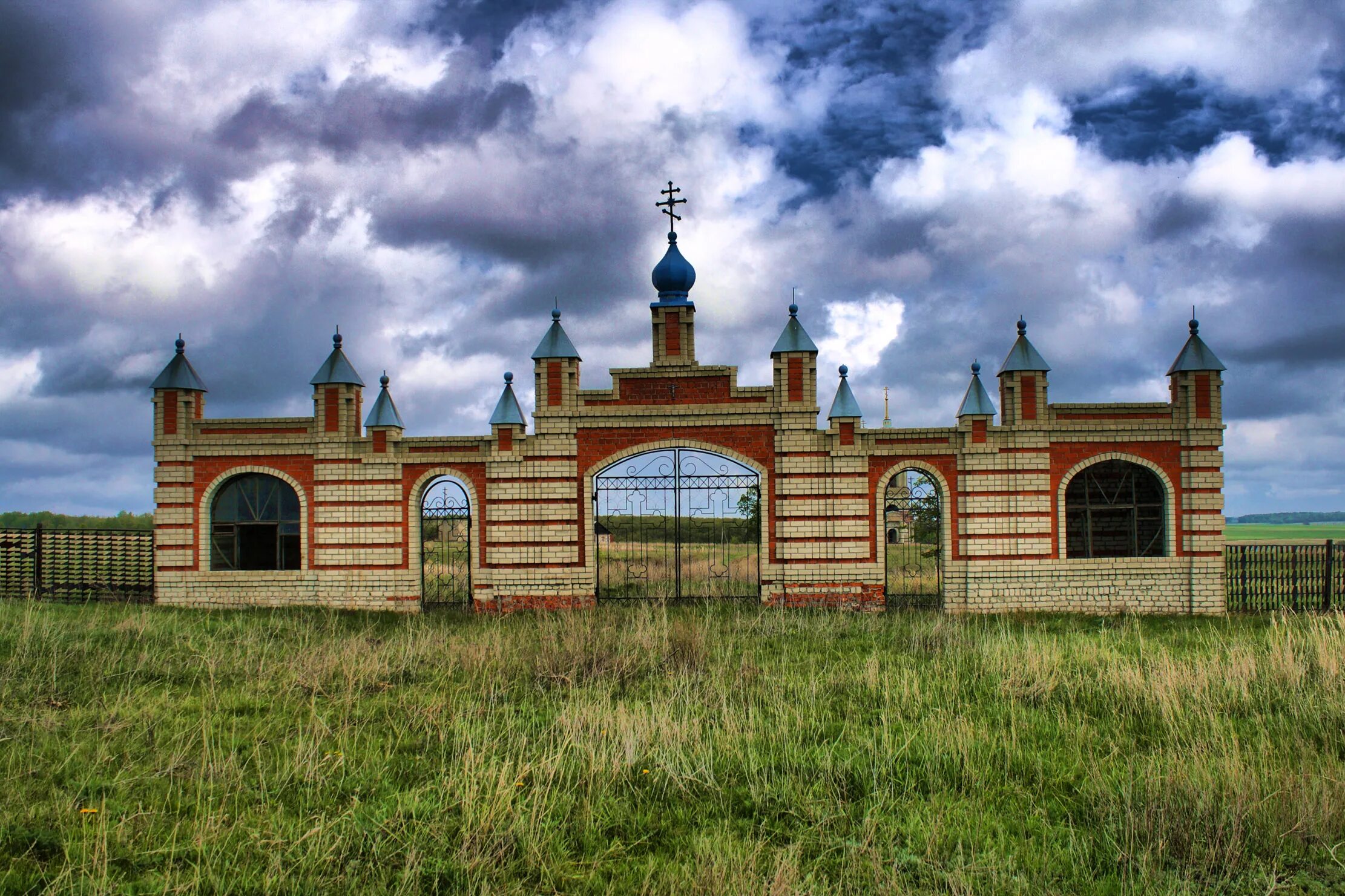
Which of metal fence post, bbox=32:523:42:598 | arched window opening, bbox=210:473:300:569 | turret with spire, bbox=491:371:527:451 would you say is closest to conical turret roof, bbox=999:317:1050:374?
turret with spire, bbox=491:371:527:451

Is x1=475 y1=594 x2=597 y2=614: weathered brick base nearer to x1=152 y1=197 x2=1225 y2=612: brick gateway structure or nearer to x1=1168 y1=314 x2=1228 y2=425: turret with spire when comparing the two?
x1=152 y1=197 x2=1225 y2=612: brick gateway structure

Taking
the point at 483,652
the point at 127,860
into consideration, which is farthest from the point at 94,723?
the point at 483,652

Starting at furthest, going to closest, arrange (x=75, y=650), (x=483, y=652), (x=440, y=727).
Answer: (x=75, y=650)
(x=483, y=652)
(x=440, y=727)

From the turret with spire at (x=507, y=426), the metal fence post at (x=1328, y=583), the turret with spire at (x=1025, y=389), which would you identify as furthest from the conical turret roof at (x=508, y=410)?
the metal fence post at (x=1328, y=583)

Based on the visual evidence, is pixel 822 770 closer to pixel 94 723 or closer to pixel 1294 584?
pixel 94 723

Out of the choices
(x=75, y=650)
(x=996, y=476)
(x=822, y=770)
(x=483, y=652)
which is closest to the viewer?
(x=822, y=770)

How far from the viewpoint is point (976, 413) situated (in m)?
15.6

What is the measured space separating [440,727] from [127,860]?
8.05 ft

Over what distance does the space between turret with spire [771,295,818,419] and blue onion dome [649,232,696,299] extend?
6.91ft

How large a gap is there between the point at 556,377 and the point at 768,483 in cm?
449

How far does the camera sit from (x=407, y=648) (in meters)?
10.5

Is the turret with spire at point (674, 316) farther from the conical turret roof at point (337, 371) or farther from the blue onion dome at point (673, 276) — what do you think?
the conical turret roof at point (337, 371)

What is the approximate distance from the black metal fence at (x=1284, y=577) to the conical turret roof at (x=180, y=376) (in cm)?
2051

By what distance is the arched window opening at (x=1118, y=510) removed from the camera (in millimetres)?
15969
